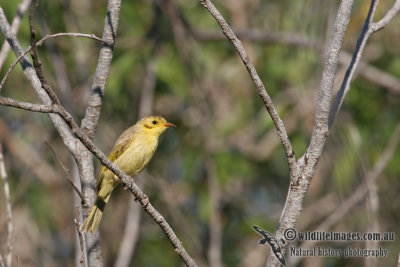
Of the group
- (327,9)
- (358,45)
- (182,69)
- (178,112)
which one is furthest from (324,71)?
(178,112)

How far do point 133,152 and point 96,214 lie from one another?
1.15 meters

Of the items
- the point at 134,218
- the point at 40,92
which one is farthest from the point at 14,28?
the point at 134,218

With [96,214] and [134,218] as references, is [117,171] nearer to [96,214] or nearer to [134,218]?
[96,214]

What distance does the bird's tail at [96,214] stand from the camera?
4.18m

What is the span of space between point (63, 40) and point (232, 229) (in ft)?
12.7

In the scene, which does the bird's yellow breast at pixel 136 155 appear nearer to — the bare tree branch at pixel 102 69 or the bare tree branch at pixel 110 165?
the bare tree branch at pixel 102 69

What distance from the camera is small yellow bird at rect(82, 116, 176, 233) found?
584cm

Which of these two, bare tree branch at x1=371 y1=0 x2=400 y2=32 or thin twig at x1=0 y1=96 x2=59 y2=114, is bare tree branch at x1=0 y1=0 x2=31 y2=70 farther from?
bare tree branch at x1=371 y1=0 x2=400 y2=32

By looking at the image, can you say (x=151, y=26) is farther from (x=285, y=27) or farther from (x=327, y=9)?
(x=327, y=9)

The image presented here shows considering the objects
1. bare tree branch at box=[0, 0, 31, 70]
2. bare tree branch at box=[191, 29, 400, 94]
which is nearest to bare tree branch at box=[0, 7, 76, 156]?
bare tree branch at box=[0, 0, 31, 70]

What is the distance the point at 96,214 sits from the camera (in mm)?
5098

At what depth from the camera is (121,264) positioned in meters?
6.36

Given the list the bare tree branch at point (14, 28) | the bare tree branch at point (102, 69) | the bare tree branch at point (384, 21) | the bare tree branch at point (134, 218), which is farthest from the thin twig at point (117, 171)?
the bare tree branch at point (134, 218)

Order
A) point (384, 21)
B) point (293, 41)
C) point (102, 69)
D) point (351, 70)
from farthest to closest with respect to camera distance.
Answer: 1. point (293, 41)
2. point (102, 69)
3. point (384, 21)
4. point (351, 70)
